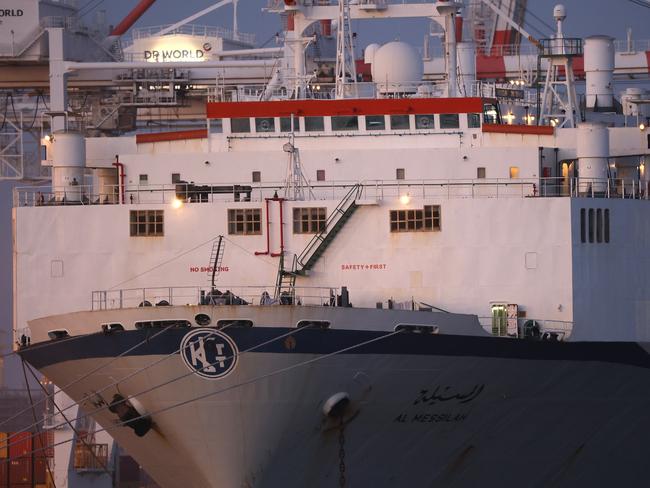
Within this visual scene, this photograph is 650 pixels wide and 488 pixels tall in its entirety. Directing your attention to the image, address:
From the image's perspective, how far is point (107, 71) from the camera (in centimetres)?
7194

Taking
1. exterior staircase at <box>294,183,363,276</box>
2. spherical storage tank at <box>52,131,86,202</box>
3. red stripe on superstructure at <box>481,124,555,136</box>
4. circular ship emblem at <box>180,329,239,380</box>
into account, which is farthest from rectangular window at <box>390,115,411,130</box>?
circular ship emblem at <box>180,329,239,380</box>

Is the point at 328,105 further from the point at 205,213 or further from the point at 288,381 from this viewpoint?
the point at 288,381

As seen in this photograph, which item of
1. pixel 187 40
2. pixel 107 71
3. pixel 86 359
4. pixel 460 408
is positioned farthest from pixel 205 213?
pixel 187 40

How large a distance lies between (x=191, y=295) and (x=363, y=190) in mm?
4752

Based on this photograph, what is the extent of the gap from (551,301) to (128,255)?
922 centimetres

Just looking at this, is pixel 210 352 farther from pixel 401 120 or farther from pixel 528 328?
pixel 401 120

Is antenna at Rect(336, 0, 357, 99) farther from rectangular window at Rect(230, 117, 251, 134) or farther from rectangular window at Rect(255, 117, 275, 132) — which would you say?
rectangular window at Rect(230, 117, 251, 134)

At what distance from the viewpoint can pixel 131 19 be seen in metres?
76.1

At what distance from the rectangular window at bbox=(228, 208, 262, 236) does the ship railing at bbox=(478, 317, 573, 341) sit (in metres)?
5.25

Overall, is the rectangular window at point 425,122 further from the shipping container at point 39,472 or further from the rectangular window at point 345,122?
the shipping container at point 39,472

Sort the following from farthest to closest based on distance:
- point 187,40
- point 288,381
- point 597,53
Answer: point 187,40 → point 597,53 → point 288,381

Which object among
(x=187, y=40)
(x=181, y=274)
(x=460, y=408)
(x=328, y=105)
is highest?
(x=187, y=40)

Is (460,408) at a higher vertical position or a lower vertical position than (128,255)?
lower

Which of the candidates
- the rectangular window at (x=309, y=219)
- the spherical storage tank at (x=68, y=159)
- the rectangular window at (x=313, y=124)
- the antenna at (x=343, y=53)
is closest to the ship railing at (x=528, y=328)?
the rectangular window at (x=309, y=219)
